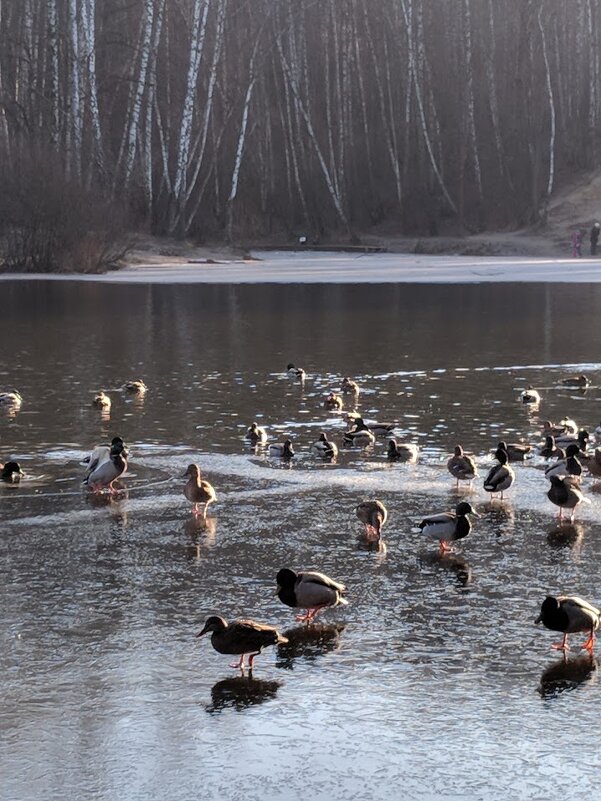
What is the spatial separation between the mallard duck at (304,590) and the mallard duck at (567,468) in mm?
3814

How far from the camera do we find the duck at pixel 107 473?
1141 centimetres

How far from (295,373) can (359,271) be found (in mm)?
24263

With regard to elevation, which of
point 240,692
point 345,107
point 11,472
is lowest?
point 240,692

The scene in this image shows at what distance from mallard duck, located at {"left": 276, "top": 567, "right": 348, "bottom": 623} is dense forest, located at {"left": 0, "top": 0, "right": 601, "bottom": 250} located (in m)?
44.6

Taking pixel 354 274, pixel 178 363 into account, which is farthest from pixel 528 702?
pixel 354 274

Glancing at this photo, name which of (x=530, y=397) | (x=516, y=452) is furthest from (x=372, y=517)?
(x=530, y=397)

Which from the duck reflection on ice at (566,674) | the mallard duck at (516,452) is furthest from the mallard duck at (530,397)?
the duck reflection on ice at (566,674)

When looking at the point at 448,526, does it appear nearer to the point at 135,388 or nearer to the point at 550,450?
the point at 550,450

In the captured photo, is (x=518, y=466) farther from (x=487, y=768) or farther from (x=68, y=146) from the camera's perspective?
(x=68, y=146)

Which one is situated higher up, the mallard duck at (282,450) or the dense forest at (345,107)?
the dense forest at (345,107)

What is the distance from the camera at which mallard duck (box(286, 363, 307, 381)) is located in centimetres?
1844

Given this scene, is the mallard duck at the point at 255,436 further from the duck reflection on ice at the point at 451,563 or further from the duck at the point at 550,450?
the duck reflection on ice at the point at 451,563

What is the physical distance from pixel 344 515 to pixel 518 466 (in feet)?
8.53

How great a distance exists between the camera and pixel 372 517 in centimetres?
984
